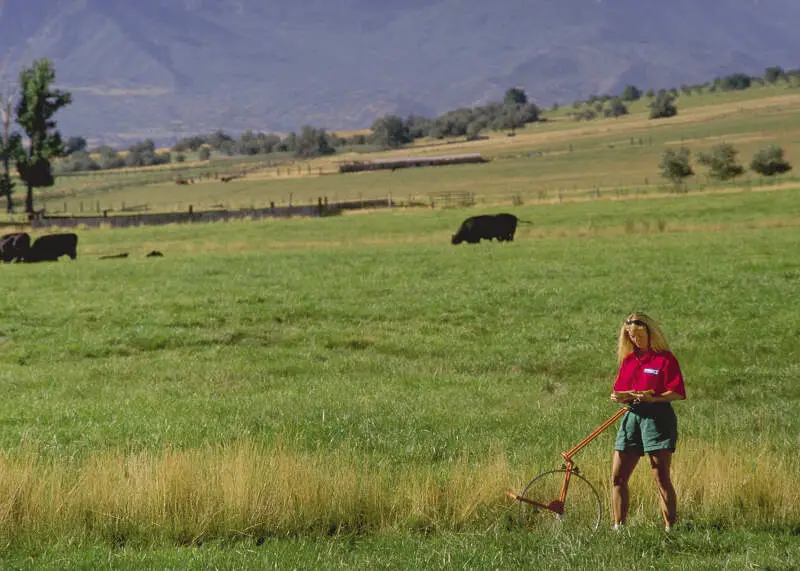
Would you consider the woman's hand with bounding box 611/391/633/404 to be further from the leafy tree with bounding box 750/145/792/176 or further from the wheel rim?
the leafy tree with bounding box 750/145/792/176

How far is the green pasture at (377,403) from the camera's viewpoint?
354 inches

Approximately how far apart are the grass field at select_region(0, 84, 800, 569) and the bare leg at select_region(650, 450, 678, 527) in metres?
0.22

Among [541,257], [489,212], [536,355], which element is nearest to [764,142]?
[489,212]

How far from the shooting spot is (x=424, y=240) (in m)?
49.1

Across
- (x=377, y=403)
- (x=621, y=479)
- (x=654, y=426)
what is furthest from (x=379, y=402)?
(x=654, y=426)

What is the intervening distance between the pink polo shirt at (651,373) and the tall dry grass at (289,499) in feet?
5.18

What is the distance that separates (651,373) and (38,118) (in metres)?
82.2

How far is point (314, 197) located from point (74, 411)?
319 ft

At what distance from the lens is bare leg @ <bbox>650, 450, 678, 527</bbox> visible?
8.41m

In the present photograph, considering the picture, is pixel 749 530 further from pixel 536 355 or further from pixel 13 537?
pixel 536 355

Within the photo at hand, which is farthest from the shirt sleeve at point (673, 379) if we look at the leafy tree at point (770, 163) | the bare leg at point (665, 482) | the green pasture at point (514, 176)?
Answer: the leafy tree at point (770, 163)

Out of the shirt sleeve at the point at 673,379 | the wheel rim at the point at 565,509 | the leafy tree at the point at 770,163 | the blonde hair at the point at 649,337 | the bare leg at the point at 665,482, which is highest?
the leafy tree at the point at 770,163

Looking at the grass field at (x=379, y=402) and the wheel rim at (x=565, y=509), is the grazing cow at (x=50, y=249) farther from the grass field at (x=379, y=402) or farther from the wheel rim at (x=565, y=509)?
the wheel rim at (x=565, y=509)

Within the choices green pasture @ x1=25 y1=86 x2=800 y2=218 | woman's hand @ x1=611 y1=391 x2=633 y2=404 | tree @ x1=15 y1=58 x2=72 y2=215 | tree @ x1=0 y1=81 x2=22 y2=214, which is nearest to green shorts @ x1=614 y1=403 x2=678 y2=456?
woman's hand @ x1=611 y1=391 x2=633 y2=404
